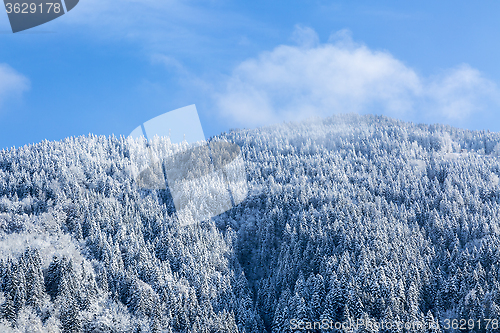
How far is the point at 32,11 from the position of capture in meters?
31.4

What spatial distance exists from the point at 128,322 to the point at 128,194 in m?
71.5

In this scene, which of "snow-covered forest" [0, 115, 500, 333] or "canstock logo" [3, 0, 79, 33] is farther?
"snow-covered forest" [0, 115, 500, 333]

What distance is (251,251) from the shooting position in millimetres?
149000

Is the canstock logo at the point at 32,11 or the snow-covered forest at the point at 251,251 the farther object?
the snow-covered forest at the point at 251,251

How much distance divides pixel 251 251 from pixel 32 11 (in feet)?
414

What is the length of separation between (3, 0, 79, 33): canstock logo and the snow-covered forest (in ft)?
257

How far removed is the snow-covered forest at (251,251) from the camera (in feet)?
310

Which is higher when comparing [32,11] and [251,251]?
[32,11]

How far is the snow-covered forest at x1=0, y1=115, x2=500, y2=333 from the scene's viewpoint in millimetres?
94438

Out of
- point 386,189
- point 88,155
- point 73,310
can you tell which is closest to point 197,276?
point 73,310

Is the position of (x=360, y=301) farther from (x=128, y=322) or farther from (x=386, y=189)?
(x=386, y=189)

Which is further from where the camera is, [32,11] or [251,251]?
[251,251]

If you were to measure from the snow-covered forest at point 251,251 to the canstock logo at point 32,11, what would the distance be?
78.3 m

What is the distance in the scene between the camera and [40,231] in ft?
424
